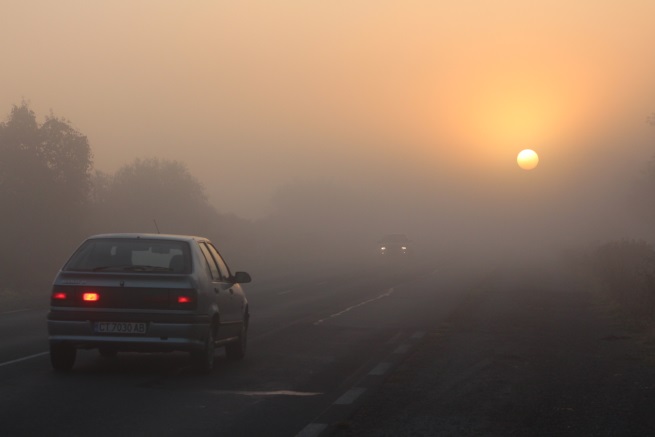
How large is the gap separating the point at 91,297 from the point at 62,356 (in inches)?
36.7

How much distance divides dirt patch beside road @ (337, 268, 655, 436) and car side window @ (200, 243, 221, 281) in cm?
271

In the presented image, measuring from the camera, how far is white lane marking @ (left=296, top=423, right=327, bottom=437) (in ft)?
26.2

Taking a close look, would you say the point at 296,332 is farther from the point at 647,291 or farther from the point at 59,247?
the point at 59,247

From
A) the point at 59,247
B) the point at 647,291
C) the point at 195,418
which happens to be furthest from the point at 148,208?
the point at 195,418

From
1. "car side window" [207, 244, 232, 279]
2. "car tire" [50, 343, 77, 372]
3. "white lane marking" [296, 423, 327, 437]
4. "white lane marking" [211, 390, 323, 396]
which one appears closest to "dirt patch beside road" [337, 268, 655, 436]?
"white lane marking" [296, 423, 327, 437]

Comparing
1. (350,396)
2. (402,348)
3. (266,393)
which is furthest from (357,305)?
(350,396)

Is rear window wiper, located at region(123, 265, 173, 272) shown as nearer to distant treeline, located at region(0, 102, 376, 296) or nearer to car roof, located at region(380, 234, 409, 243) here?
distant treeline, located at region(0, 102, 376, 296)

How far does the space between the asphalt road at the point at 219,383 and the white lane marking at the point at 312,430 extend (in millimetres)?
12

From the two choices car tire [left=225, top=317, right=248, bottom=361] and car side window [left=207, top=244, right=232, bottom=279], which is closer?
car side window [left=207, top=244, right=232, bottom=279]

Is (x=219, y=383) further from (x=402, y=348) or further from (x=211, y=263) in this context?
(x=402, y=348)

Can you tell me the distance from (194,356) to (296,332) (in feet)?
20.7

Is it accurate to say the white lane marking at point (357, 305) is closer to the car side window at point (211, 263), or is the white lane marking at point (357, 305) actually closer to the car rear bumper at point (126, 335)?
the car side window at point (211, 263)

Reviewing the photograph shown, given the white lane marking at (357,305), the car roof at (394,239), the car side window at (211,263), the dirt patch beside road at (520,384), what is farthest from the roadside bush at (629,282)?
the car roof at (394,239)

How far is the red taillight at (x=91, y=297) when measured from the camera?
Result: 11328 millimetres
